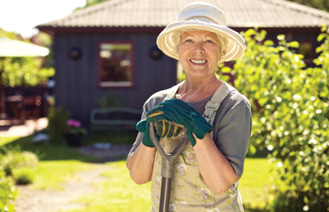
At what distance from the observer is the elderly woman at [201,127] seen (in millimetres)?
1845

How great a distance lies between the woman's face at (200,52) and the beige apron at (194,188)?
139 mm

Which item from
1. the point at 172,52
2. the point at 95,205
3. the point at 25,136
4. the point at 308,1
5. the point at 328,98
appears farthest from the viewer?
the point at 308,1

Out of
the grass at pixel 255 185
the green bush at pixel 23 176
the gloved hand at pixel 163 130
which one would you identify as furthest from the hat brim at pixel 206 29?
the green bush at pixel 23 176

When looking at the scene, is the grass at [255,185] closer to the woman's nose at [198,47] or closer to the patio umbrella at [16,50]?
the woman's nose at [198,47]

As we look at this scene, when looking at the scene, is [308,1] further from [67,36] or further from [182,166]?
[182,166]

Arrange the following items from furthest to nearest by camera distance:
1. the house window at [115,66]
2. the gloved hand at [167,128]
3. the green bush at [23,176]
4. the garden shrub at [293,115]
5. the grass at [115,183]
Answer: the house window at [115,66] < the green bush at [23,176] < the grass at [115,183] < the garden shrub at [293,115] < the gloved hand at [167,128]

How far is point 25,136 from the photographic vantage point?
12727mm

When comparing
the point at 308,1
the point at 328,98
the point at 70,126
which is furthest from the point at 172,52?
the point at 308,1

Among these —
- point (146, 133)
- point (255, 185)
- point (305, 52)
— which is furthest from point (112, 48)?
point (146, 133)

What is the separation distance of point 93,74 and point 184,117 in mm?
11590

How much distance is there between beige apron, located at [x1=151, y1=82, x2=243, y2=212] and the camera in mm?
1952

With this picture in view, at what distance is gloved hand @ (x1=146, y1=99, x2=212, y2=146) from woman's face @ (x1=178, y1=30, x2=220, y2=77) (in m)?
0.28

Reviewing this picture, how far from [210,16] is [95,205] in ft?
14.9

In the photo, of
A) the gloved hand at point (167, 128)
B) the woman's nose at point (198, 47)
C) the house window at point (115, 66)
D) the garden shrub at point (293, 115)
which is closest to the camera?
the gloved hand at point (167, 128)
